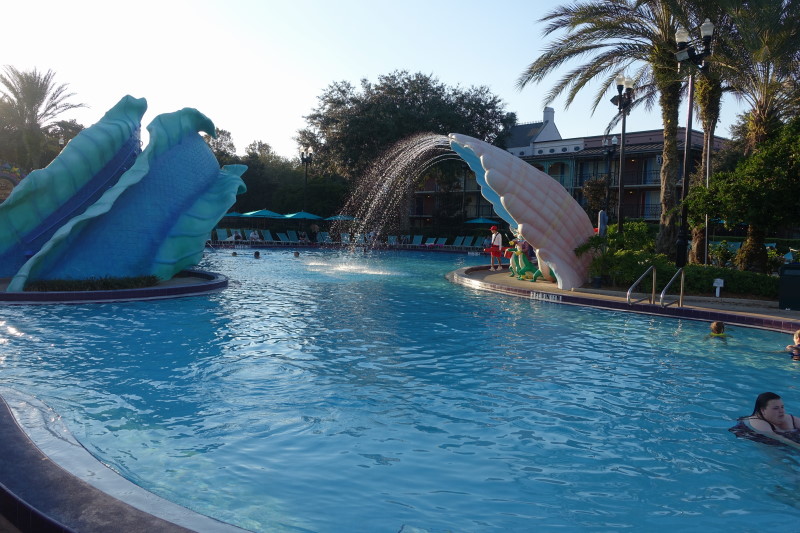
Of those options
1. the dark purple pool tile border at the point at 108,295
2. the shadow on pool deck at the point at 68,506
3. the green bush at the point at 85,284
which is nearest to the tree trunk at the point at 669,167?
the dark purple pool tile border at the point at 108,295

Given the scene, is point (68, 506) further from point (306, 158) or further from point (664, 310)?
point (306, 158)

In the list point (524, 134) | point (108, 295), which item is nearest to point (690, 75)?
point (108, 295)

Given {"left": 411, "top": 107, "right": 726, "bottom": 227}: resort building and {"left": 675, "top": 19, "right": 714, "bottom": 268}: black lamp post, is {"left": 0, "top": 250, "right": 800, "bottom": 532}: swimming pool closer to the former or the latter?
{"left": 675, "top": 19, "right": 714, "bottom": 268}: black lamp post

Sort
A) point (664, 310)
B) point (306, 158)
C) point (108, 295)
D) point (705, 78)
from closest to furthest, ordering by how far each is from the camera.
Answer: point (664, 310) < point (108, 295) < point (705, 78) < point (306, 158)

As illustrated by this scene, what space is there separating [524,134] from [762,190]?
4178cm

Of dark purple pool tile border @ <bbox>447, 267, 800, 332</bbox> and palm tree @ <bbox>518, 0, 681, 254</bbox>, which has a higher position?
palm tree @ <bbox>518, 0, 681, 254</bbox>

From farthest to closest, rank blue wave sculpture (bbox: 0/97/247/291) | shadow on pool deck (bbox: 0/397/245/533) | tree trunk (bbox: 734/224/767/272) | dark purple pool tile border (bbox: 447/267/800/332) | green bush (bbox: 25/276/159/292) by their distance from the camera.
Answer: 1. tree trunk (bbox: 734/224/767/272)
2. blue wave sculpture (bbox: 0/97/247/291)
3. green bush (bbox: 25/276/159/292)
4. dark purple pool tile border (bbox: 447/267/800/332)
5. shadow on pool deck (bbox: 0/397/245/533)

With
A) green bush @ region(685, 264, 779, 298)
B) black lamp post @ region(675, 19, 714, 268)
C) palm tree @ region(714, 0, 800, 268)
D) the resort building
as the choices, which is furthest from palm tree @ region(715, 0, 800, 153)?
the resort building

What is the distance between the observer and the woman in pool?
5.62 m

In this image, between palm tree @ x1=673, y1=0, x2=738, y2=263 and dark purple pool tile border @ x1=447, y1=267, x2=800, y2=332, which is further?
palm tree @ x1=673, y1=0, x2=738, y2=263

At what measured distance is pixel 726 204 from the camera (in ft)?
51.6

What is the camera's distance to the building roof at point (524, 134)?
54.4 metres

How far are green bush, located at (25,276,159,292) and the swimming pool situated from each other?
135cm

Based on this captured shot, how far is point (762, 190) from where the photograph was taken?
1514 centimetres
